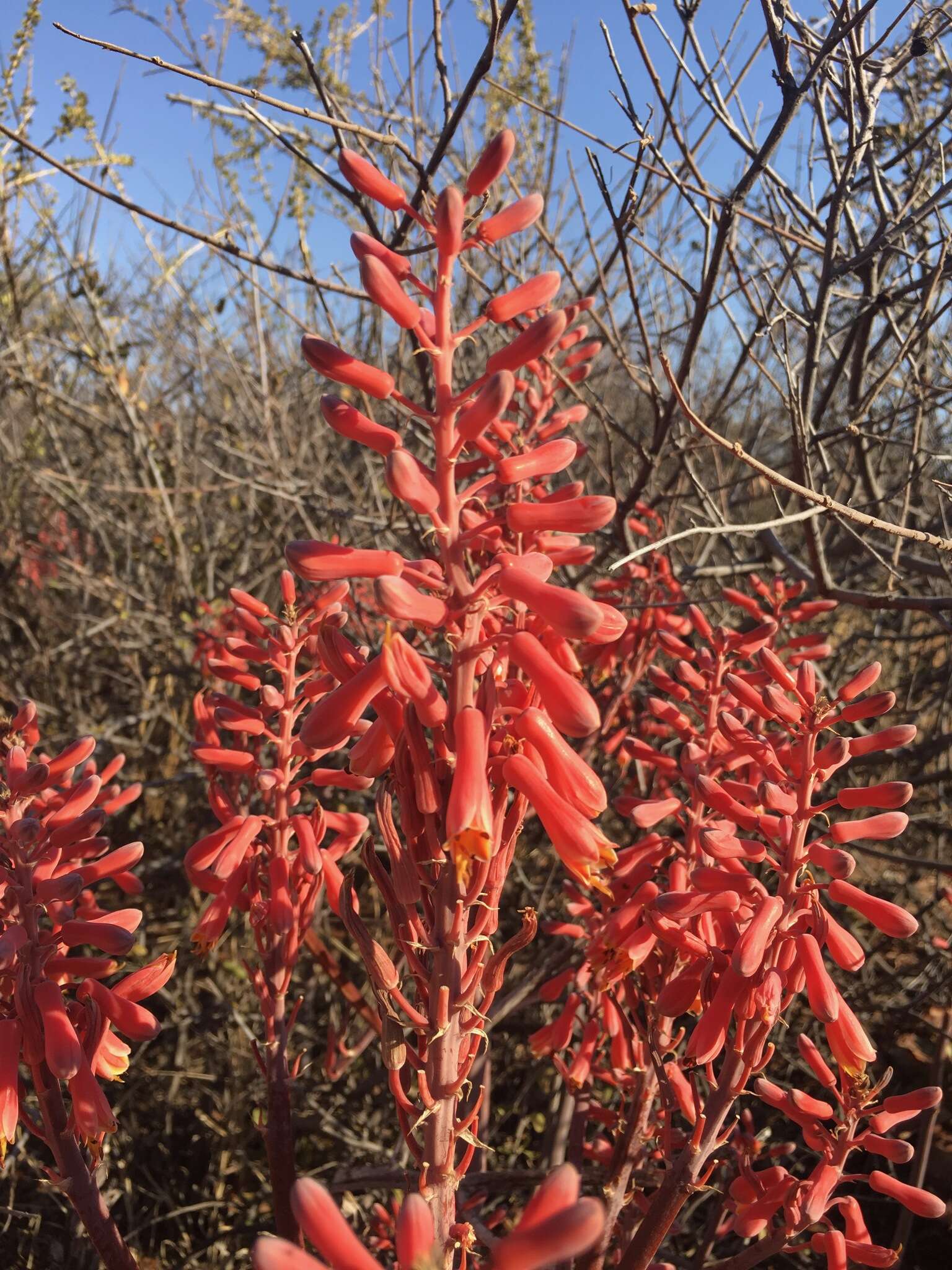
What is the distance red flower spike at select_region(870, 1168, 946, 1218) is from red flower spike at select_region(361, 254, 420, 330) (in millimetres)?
1983

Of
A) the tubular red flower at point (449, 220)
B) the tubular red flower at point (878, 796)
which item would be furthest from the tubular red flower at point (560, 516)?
the tubular red flower at point (878, 796)

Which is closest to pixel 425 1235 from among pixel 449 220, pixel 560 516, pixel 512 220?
pixel 560 516

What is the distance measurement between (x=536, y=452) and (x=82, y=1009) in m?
1.53

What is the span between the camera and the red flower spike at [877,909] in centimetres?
173

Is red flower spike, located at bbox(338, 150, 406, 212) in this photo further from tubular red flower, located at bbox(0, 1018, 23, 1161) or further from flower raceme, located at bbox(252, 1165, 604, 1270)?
tubular red flower, located at bbox(0, 1018, 23, 1161)

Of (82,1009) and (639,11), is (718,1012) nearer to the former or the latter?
(82,1009)

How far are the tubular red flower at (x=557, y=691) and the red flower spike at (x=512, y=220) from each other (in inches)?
30.6

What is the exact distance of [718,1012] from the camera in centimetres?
171

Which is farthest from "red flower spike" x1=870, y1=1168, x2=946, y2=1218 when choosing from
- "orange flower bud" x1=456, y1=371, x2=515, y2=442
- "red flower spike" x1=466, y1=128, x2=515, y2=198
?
"red flower spike" x1=466, y1=128, x2=515, y2=198

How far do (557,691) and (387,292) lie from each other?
74 cm

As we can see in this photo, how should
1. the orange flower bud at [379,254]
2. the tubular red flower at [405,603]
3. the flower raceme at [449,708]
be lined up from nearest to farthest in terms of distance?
the tubular red flower at [405,603]
the flower raceme at [449,708]
the orange flower bud at [379,254]

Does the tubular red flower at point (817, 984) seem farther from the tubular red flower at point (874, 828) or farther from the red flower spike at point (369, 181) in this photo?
the red flower spike at point (369, 181)

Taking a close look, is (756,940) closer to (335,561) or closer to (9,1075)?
(335,561)

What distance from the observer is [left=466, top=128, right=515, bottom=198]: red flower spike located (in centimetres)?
157
